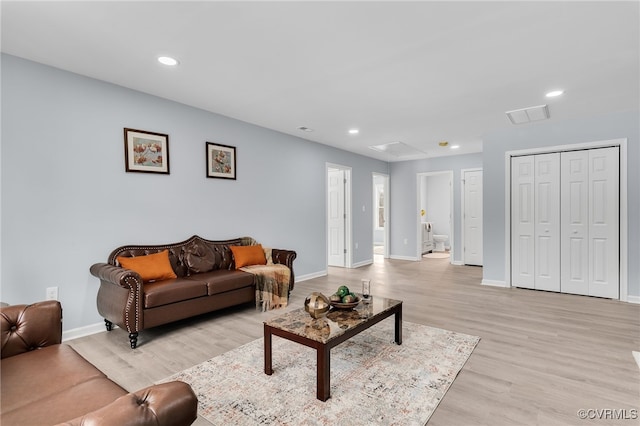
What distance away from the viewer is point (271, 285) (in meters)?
3.95

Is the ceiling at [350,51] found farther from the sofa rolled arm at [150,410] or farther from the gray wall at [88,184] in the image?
the sofa rolled arm at [150,410]

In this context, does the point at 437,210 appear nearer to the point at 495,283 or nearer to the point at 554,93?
the point at 495,283

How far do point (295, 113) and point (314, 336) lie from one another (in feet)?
9.95

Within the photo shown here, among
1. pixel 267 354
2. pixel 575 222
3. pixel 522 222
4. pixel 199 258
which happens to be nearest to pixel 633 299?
pixel 575 222

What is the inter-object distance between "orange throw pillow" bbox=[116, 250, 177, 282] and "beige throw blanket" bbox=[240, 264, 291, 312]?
0.89 metres

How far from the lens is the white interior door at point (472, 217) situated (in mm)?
6996

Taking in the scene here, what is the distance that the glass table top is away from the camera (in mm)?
2164

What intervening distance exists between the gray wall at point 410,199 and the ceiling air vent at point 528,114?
8.94ft

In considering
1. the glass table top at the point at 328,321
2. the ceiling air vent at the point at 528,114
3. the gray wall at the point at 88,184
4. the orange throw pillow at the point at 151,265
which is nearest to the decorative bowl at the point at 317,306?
the glass table top at the point at 328,321

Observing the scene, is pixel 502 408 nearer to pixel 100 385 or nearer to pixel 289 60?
pixel 100 385

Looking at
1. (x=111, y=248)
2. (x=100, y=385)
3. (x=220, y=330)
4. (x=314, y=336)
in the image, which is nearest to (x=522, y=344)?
(x=314, y=336)

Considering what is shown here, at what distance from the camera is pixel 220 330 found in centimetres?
331

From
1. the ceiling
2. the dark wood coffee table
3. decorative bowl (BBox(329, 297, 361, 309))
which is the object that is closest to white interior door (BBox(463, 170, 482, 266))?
the ceiling

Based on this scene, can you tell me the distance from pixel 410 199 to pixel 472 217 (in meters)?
1.45
